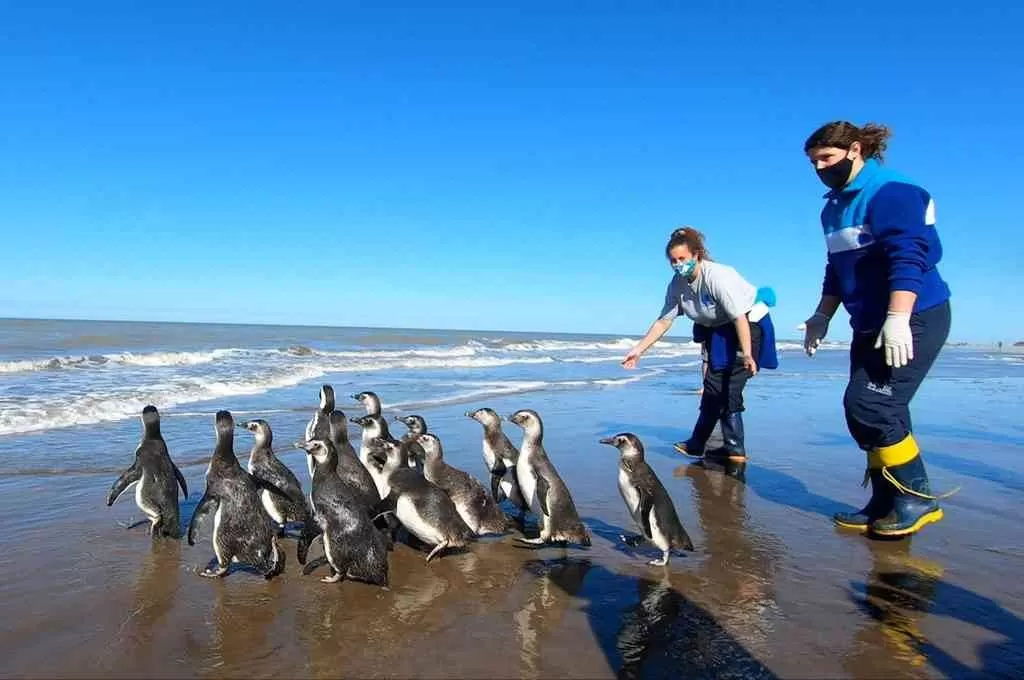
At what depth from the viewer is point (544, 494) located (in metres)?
4.63

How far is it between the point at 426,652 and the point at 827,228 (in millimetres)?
3938

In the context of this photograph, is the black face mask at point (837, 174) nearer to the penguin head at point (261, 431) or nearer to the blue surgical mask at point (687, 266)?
the blue surgical mask at point (687, 266)

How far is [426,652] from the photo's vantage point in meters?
3.00

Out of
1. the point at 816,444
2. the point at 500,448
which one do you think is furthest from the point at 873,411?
the point at 816,444

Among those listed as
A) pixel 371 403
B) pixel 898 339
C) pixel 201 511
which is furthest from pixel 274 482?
pixel 898 339

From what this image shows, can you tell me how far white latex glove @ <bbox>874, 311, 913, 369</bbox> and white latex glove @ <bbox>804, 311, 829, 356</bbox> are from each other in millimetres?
1286

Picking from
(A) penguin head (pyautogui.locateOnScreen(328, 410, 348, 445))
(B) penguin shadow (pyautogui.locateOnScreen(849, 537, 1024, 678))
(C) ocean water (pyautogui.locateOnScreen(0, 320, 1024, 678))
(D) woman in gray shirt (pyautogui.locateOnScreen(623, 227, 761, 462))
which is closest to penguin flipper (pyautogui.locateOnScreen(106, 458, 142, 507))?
(C) ocean water (pyautogui.locateOnScreen(0, 320, 1024, 678))

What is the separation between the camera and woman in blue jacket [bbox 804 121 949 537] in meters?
4.38

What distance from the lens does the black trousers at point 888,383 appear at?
4562mm

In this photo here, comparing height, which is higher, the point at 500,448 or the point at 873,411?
the point at 873,411

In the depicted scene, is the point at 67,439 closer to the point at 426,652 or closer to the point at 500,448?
the point at 500,448

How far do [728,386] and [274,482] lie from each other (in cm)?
437

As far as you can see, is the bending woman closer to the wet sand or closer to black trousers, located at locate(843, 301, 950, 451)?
the wet sand

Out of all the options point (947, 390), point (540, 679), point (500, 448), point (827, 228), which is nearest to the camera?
point (540, 679)
